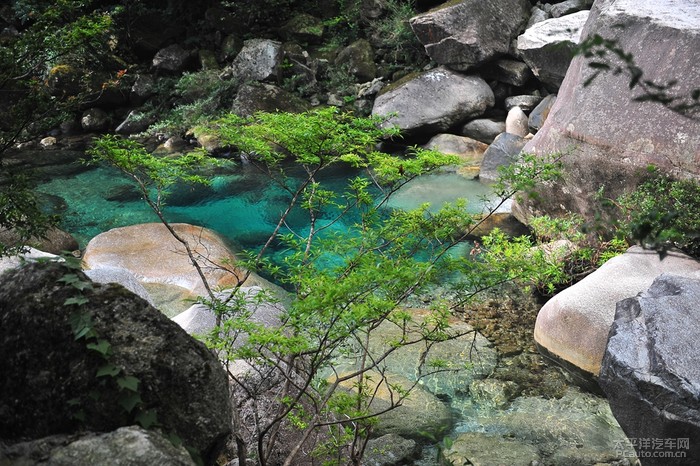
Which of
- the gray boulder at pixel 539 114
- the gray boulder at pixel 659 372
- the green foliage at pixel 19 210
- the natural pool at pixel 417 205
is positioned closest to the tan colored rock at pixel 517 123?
the gray boulder at pixel 539 114

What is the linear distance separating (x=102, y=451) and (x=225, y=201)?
9.67 metres

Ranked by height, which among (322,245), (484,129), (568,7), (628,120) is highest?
(322,245)

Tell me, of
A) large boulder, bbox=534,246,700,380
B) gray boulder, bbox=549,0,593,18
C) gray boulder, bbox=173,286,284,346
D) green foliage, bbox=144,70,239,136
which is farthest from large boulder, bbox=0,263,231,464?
gray boulder, bbox=549,0,593,18

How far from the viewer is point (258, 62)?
15.5 m

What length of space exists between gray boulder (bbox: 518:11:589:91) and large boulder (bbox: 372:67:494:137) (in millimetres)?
1254

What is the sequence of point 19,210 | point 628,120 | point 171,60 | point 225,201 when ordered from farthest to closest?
point 171,60, point 225,201, point 628,120, point 19,210

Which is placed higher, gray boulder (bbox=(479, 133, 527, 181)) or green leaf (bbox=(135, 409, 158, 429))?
green leaf (bbox=(135, 409, 158, 429))

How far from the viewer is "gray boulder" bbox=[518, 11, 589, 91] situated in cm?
1216

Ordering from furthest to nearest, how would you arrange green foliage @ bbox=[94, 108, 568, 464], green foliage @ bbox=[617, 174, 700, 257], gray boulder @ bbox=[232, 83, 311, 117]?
1. gray boulder @ bbox=[232, 83, 311, 117]
2. green foliage @ bbox=[617, 174, 700, 257]
3. green foliage @ bbox=[94, 108, 568, 464]

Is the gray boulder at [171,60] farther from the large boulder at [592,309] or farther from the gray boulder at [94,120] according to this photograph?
the large boulder at [592,309]

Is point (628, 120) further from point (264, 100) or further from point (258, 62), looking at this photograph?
point (258, 62)

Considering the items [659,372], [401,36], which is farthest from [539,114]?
[659,372]

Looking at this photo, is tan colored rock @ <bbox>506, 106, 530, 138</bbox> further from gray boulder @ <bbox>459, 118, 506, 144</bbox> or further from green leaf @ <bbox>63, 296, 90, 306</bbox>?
green leaf @ <bbox>63, 296, 90, 306</bbox>

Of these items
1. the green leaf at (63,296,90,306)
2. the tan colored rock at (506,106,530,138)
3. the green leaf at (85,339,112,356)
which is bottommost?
the tan colored rock at (506,106,530,138)
